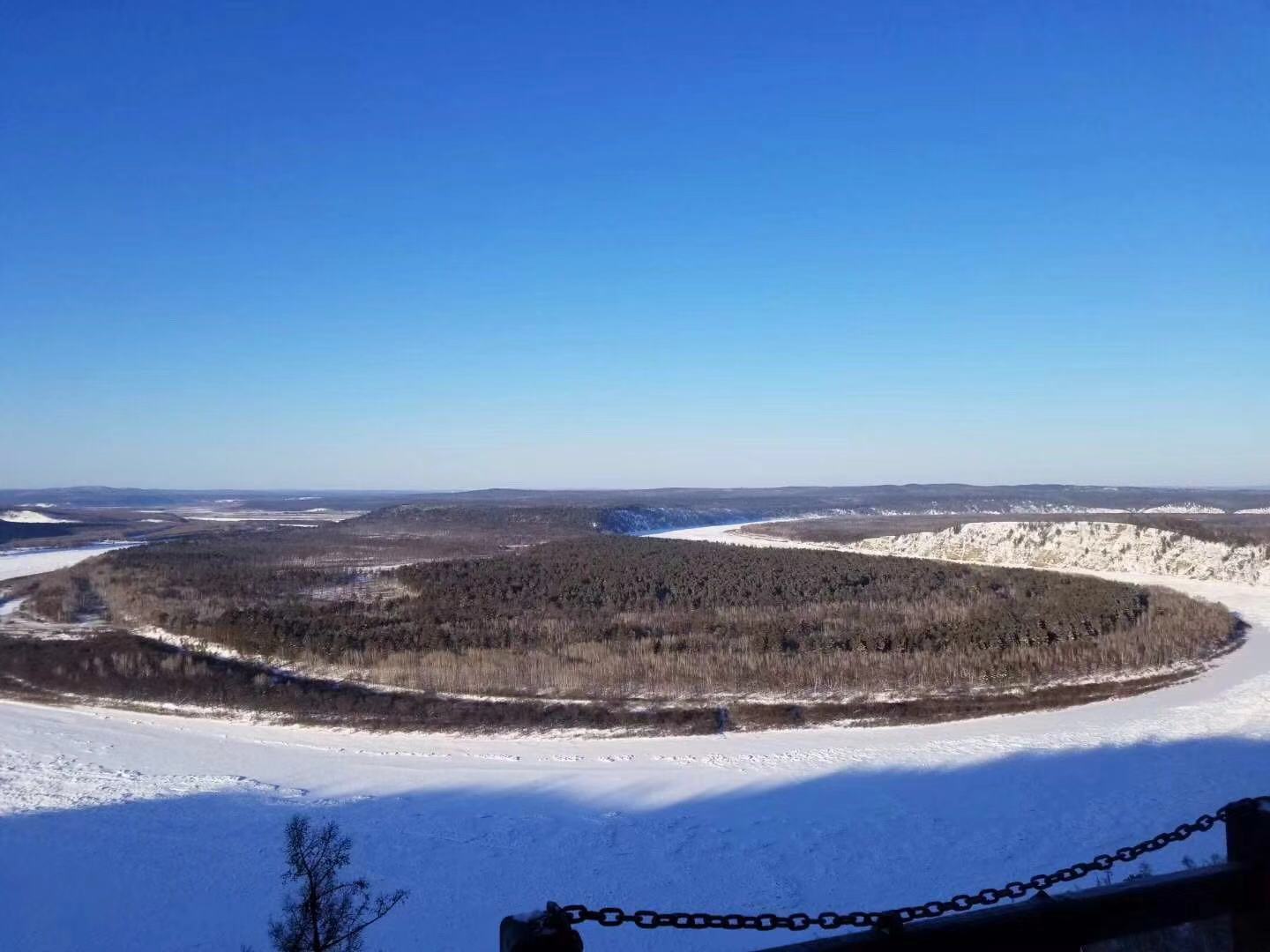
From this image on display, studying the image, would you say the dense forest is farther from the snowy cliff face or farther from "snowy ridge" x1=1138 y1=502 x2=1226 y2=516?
"snowy ridge" x1=1138 y1=502 x2=1226 y2=516

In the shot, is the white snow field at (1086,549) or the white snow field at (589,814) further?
the white snow field at (1086,549)

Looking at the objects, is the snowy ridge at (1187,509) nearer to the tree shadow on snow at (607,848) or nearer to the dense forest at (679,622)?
the dense forest at (679,622)

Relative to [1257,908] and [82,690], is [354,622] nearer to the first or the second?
[82,690]

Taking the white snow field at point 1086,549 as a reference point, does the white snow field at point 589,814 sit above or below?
below

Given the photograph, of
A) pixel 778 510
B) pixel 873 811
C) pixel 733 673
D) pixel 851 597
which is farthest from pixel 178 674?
pixel 778 510

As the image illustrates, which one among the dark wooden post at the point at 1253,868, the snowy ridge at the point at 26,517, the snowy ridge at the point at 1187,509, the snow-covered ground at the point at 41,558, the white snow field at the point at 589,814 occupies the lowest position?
the snow-covered ground at the point at 41,558

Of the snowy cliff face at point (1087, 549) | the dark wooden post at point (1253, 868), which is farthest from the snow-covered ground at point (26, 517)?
the dark wooden post at point (1253, 868)
